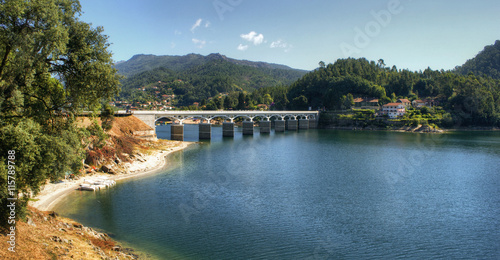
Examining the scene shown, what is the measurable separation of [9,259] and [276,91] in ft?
512

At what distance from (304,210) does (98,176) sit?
20.8 m

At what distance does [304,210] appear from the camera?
25.7 metres

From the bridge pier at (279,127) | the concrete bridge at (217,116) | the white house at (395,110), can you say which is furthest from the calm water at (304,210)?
the white house at (395,110)

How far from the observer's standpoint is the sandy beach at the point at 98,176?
24.8 m

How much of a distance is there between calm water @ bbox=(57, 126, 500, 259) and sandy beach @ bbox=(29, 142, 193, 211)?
126 centimetres

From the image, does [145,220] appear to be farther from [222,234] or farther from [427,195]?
[427,195]

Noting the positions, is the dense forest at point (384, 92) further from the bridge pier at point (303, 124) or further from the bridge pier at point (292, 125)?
the bridge pier at point (292, 125)

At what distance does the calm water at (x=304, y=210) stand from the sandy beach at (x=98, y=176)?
1259 millimetres

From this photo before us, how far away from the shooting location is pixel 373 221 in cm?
2367

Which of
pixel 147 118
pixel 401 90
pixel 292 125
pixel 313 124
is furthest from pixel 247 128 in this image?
pixel 401 90

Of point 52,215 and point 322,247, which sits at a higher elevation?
point 52,215

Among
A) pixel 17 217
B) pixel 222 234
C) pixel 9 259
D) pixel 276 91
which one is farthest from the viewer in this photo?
pixel 276 91

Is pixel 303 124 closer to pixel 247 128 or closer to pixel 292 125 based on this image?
pixel 292 125

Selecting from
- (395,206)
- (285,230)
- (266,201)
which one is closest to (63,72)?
(285,230)
